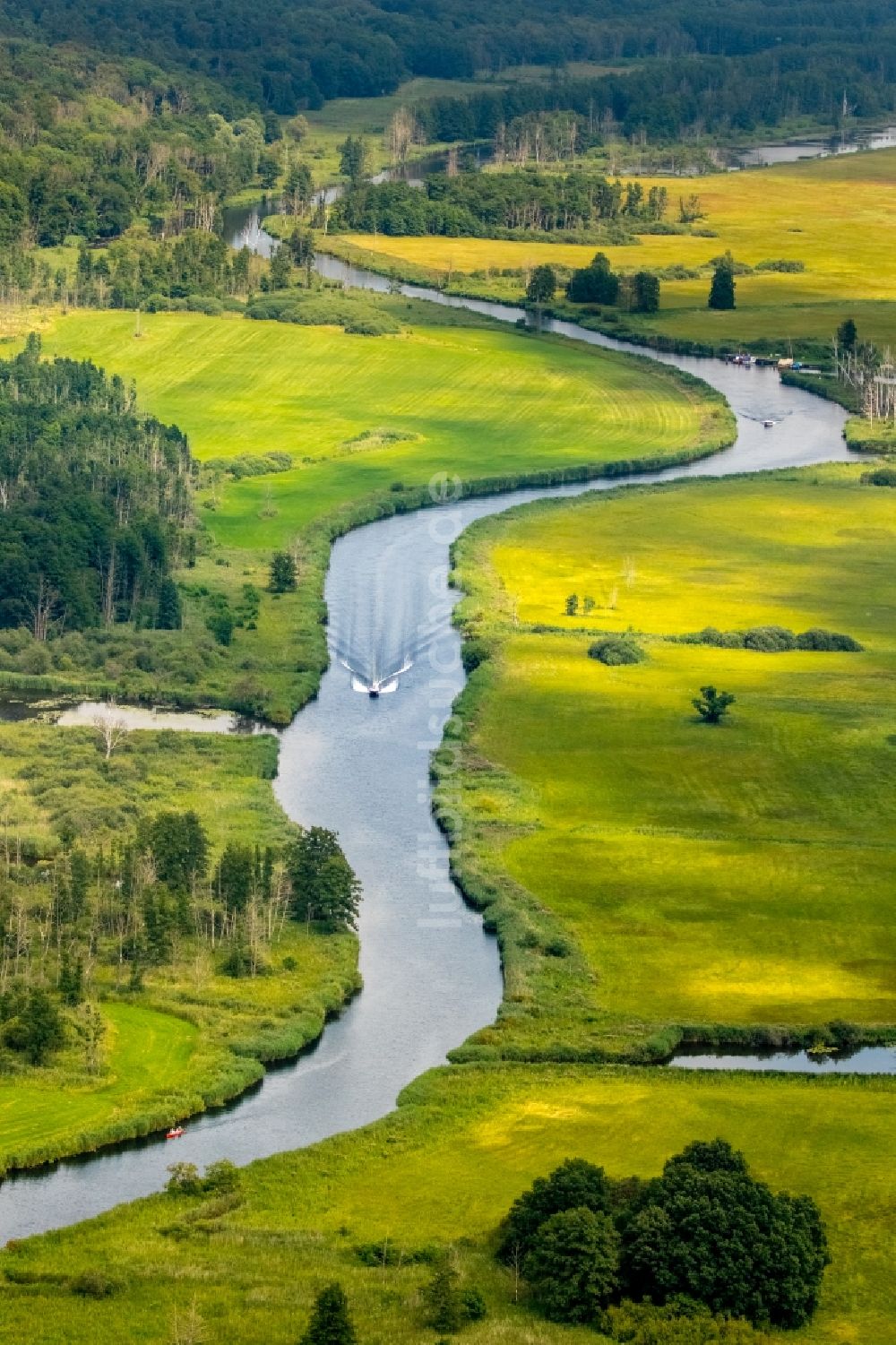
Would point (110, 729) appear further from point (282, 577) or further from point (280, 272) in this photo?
point (280, 272)

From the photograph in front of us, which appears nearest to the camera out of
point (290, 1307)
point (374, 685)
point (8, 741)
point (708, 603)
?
point (290, 1307)

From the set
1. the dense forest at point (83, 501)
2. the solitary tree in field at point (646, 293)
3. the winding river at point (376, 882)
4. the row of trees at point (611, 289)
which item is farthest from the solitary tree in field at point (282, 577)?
the row of trees at point (611, 289)

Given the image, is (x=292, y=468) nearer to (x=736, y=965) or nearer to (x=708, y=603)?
(x=708, y=603)

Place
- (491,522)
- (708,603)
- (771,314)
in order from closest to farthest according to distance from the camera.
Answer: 1. (708,603)
2. (491,522)
3. (771,314)

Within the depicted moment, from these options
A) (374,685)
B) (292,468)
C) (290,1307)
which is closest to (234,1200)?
(290,1307)

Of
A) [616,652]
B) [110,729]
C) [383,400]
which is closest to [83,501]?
[110,729]
